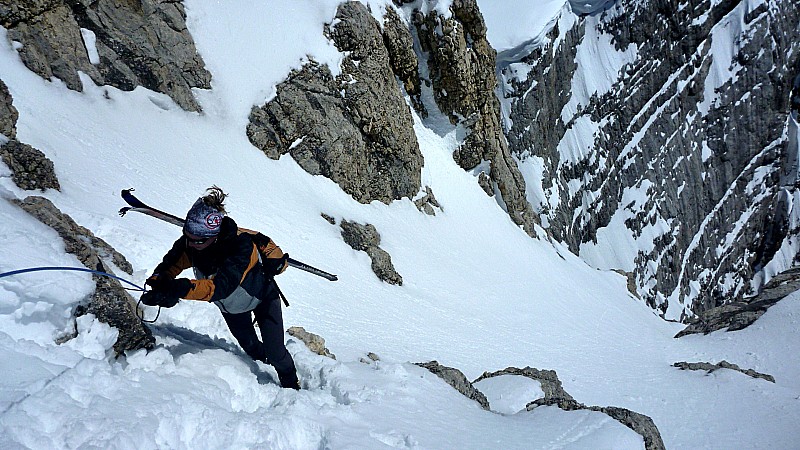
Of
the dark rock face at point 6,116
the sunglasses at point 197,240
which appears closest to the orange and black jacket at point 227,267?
the sunglasses at point 197,240

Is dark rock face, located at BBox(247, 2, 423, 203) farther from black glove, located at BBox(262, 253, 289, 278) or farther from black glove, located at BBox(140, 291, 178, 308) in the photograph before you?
black glove, located at BBox(140, 291, 178, 308)

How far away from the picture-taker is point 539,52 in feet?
142

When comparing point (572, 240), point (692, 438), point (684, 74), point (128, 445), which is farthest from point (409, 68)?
point (684, 74)

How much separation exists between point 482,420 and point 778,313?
18478 millimetres

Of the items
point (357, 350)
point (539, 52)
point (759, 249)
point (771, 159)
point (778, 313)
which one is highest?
point (771, 159)

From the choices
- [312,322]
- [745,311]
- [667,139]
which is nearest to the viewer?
[312,322]

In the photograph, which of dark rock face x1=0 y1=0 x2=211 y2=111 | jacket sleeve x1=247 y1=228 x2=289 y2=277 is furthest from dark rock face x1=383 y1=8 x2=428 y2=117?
jacket sleeve x1=247 y1=228 x2=289 y2=277

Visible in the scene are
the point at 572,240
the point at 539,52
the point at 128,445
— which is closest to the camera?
the point at 128,445

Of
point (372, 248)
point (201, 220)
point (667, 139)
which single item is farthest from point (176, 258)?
point (667, 139)

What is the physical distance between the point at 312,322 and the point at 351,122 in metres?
11.9

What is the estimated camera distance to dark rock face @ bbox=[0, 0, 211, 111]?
1248 centimetres

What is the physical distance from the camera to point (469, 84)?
28.1m

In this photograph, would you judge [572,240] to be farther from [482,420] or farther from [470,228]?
[482,420]

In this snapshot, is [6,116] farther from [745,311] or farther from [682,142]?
[682,142]
